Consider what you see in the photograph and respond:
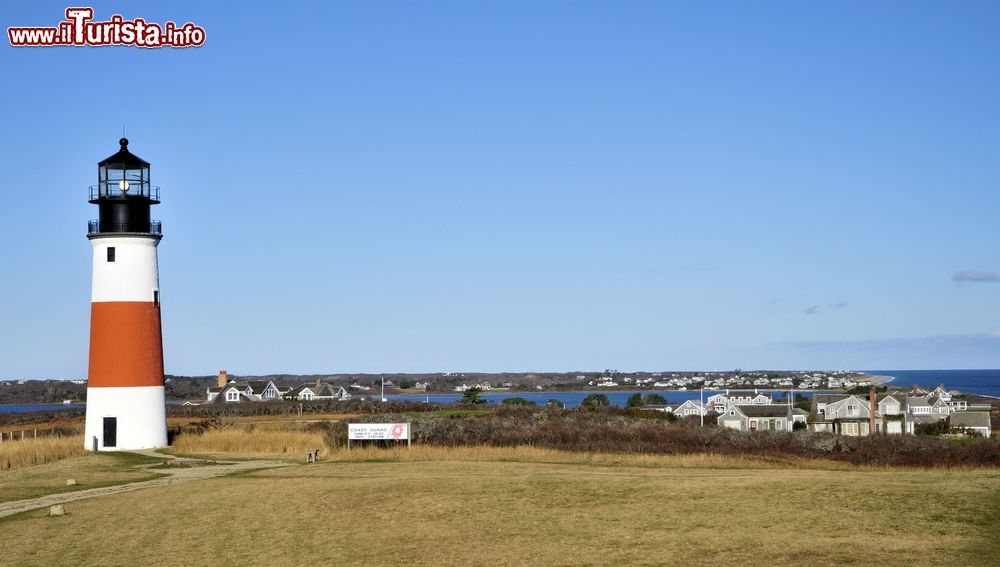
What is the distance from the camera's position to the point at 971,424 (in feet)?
317

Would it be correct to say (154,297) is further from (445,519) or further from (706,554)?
(706,554)

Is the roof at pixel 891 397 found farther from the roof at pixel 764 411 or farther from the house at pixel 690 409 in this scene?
the house at pixel 690 409

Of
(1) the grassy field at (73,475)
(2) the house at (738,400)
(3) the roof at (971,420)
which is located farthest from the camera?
(2) the house at (738,400)

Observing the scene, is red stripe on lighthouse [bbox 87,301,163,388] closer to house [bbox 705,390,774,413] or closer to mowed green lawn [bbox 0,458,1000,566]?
mowed green lawn [bbox 0,458,1000,566]

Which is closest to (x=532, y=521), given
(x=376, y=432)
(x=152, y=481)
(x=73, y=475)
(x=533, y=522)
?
(x=533, y=522)

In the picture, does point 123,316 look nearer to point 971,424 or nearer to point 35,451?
point 35,451

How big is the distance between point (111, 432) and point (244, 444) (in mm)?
6673

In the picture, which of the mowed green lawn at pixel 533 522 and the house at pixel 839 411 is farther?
the house at pixel 839 411

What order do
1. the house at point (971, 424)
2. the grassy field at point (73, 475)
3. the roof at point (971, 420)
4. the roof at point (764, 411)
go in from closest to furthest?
the grassy field at point (73, 475)
the house at point (971, 424)
the roof at point (971, 420)
the roof at point (764, 411)

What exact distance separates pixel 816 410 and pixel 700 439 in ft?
178

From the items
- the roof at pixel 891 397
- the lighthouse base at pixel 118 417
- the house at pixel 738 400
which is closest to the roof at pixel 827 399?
the roof at pixel 891 397

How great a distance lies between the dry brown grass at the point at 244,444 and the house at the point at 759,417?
5394cm

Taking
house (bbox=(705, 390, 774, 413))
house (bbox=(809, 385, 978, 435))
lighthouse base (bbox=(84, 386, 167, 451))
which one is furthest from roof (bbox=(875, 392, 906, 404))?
lighthouse base (bbox=(84, 386, 167, 451))

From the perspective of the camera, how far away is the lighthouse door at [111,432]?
4947cm
